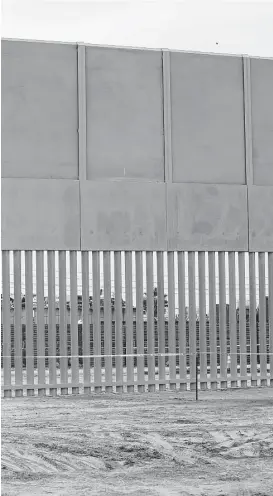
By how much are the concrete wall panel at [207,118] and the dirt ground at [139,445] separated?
4.01m

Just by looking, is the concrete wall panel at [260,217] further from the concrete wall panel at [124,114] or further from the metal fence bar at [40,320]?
the metal fence bar at [40,320]

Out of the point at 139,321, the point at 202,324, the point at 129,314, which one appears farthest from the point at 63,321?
the point at 202,324

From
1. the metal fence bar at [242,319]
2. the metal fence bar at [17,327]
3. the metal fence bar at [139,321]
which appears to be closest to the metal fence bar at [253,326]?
the metal fence bar at [242,319]

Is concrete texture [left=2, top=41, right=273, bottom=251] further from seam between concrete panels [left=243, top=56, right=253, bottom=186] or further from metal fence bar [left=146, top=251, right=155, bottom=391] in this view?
metal fence bar [left=146, top=251, right=155, bottom=391]

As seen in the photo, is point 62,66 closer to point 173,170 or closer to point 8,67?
point 8,67

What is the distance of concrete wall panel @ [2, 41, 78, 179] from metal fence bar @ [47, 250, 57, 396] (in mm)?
1501

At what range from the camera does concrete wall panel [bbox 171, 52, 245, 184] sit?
16484 mm

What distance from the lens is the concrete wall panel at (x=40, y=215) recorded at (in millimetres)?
15602

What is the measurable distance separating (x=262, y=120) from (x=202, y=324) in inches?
154

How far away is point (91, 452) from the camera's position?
10.7 meters

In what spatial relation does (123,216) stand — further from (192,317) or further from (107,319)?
(192,317)

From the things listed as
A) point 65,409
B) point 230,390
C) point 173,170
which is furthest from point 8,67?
point 230,390

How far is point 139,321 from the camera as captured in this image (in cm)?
1605

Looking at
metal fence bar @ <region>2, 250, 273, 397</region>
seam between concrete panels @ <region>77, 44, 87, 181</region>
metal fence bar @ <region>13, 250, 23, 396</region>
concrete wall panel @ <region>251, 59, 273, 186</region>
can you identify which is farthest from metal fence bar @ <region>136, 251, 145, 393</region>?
concrete wall panel @ <region>251, 59, 273, 186</region>
